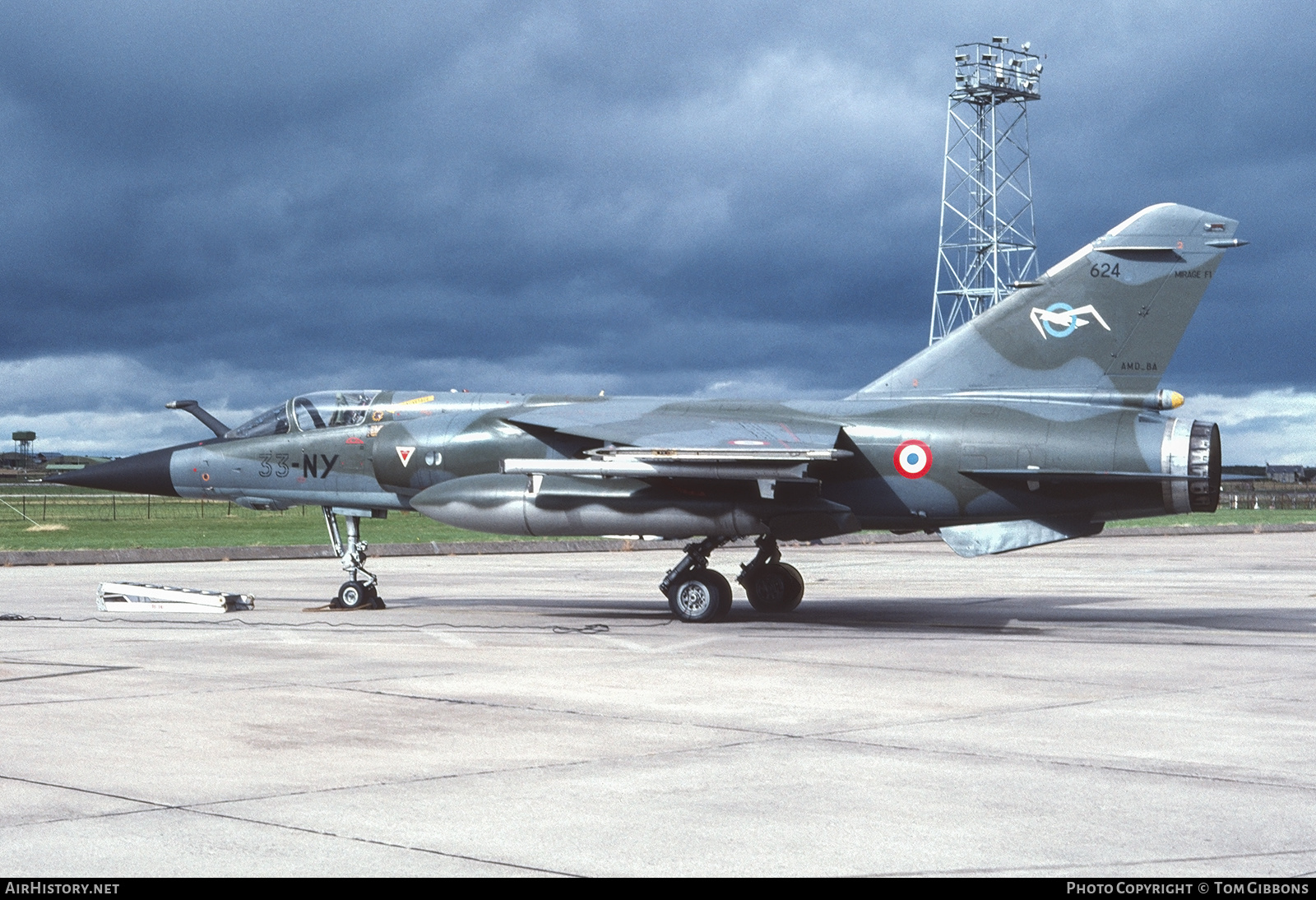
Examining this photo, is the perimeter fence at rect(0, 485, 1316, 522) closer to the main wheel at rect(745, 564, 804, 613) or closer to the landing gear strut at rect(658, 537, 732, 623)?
the main wheel at rect(745, 564, 804, 613)

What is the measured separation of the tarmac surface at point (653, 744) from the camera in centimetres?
647

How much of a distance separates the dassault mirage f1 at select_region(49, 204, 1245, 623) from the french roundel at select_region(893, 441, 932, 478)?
2 cm

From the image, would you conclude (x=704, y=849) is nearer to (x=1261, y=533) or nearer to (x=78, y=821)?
(x=78, y=821)

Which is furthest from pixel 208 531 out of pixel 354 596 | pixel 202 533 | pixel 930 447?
pixel 930 447

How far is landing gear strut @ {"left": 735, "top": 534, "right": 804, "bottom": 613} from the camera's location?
66.5 ft

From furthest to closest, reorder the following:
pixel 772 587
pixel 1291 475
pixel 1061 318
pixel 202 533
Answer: pixel 1291 475 < pixel 202 533 < pixel 772 587 < pixel 1061 318

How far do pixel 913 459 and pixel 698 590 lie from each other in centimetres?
337

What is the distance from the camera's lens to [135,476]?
21.7 metres

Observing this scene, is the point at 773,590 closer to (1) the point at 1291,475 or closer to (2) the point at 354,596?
(2) the point at 354,596

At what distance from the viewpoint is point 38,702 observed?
11.1 m

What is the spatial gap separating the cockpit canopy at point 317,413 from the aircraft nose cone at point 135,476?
1.27m

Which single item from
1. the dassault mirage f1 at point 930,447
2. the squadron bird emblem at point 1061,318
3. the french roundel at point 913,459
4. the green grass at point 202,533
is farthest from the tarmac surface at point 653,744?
the green grass at point 202,533

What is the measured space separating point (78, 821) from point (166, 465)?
609 inches

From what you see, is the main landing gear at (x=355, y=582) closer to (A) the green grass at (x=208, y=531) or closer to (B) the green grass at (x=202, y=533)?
(A) the green grass at (x=208, y=531)
